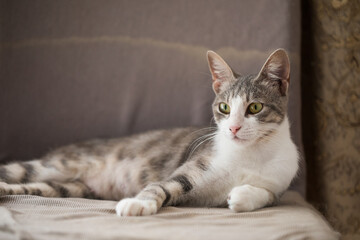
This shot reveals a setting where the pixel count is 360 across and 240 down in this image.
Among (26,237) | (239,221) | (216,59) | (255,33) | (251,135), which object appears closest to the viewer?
(26,237)

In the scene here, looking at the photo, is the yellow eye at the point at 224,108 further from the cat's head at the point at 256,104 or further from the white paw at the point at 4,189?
the white paw at the point at 4,189

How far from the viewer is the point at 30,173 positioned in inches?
78.6

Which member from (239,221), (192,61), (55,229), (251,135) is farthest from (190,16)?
(55,229)

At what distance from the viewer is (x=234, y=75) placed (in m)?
1.93

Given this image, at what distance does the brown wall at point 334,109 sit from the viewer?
2318 millimetres

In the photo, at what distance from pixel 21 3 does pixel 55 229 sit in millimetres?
1651

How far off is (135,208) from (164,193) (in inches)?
8.3

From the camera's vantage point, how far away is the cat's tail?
6.30ft

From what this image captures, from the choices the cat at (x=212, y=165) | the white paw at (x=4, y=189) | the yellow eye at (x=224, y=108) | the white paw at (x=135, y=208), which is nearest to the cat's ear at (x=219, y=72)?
the cat at (x=212, y=165)

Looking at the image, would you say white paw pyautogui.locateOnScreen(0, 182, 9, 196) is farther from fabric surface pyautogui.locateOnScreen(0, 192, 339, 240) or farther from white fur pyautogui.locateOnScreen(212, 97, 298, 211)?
white fur pyautogui.locateOnScreen(212, 97, 298, 211)

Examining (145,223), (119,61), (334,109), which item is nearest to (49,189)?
(145,223)

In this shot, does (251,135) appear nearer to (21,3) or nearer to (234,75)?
(234,75)

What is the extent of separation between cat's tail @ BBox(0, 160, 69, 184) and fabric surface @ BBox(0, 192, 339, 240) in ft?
1.08

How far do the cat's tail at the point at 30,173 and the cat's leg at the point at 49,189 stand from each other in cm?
8
